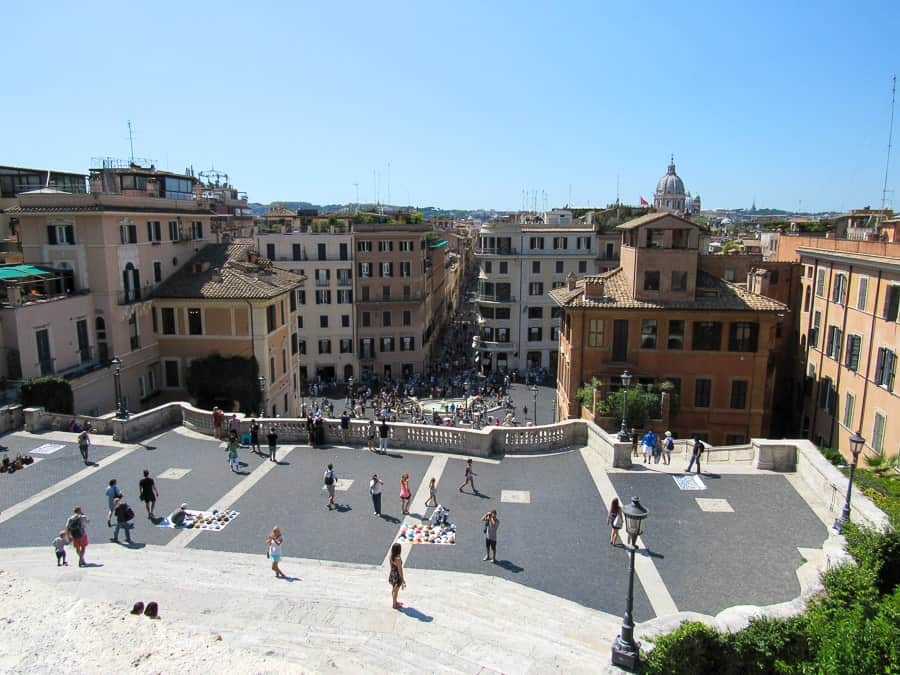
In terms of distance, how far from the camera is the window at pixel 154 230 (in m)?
41.2

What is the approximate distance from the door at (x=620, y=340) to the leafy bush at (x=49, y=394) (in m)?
28.0

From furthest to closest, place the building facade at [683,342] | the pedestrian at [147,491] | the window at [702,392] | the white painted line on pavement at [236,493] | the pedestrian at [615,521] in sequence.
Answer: the window at [702,392], the building facade at [683,342], the pedestrian at [147,491], the white painted line on pavement at [236,493], the pedestrian at [615,521]

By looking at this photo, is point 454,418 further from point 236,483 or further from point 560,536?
point 560,536

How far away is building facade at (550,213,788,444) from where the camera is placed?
35.6m

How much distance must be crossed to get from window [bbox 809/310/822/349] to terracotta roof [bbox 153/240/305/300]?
110 ft

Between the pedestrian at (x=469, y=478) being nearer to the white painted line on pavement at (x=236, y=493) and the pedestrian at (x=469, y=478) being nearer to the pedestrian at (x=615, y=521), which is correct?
the pedestrian at (x=615, y=521)

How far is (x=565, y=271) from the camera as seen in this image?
7250cm

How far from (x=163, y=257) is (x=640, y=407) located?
31058 millimetres

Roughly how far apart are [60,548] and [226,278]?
87.2 feet

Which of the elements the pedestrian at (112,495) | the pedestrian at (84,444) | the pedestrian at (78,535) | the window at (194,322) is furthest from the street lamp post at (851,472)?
the window at (194,322)

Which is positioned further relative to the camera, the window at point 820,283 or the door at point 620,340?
the window at point 820,283

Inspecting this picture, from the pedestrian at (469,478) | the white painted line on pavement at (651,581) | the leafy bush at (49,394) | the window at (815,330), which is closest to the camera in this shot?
the white painted line on pavement at (651,581)

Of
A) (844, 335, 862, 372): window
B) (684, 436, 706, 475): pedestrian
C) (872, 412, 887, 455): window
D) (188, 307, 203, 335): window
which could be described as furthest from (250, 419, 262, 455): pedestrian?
(844, 335, 862, 372): window

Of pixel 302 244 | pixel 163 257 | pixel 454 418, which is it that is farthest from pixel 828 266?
pixel 302 244
